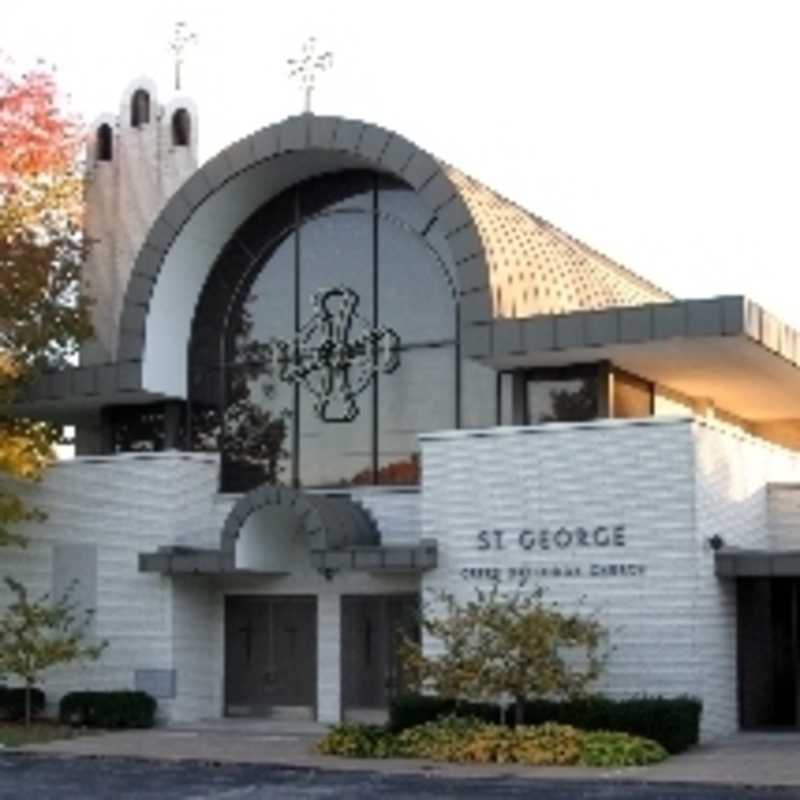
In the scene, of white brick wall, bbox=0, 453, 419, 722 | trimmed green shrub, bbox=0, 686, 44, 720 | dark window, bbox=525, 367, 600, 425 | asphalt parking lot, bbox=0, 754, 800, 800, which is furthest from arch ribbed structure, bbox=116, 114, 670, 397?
asphalt parking lot, bbox=0, 754, 800, 800

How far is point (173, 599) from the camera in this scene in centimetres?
3134

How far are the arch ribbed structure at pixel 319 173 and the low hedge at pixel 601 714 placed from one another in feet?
21.3

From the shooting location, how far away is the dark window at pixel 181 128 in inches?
1433

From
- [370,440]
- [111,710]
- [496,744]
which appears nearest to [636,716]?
[496,744]

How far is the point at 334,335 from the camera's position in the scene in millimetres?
32281

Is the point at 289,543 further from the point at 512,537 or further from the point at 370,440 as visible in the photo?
the point at 512,537

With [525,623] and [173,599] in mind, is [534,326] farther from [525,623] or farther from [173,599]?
[173,599]

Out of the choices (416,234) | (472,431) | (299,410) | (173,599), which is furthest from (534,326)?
(173,599)

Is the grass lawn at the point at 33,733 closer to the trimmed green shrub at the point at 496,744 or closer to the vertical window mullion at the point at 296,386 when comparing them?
the trimmed green shrub at the point at 496,744

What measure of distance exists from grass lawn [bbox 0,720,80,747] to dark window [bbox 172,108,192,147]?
1348cm

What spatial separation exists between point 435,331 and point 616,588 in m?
6.99

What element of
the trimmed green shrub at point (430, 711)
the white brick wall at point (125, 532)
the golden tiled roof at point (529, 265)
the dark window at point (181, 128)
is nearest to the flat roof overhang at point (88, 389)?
the white brick wall at point (125, 532)

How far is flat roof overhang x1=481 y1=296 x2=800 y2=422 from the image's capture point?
2708 centimetres

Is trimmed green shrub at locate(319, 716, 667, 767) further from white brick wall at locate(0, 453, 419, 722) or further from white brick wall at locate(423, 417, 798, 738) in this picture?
white brick wall at locate(0, 453, 419, 722)
